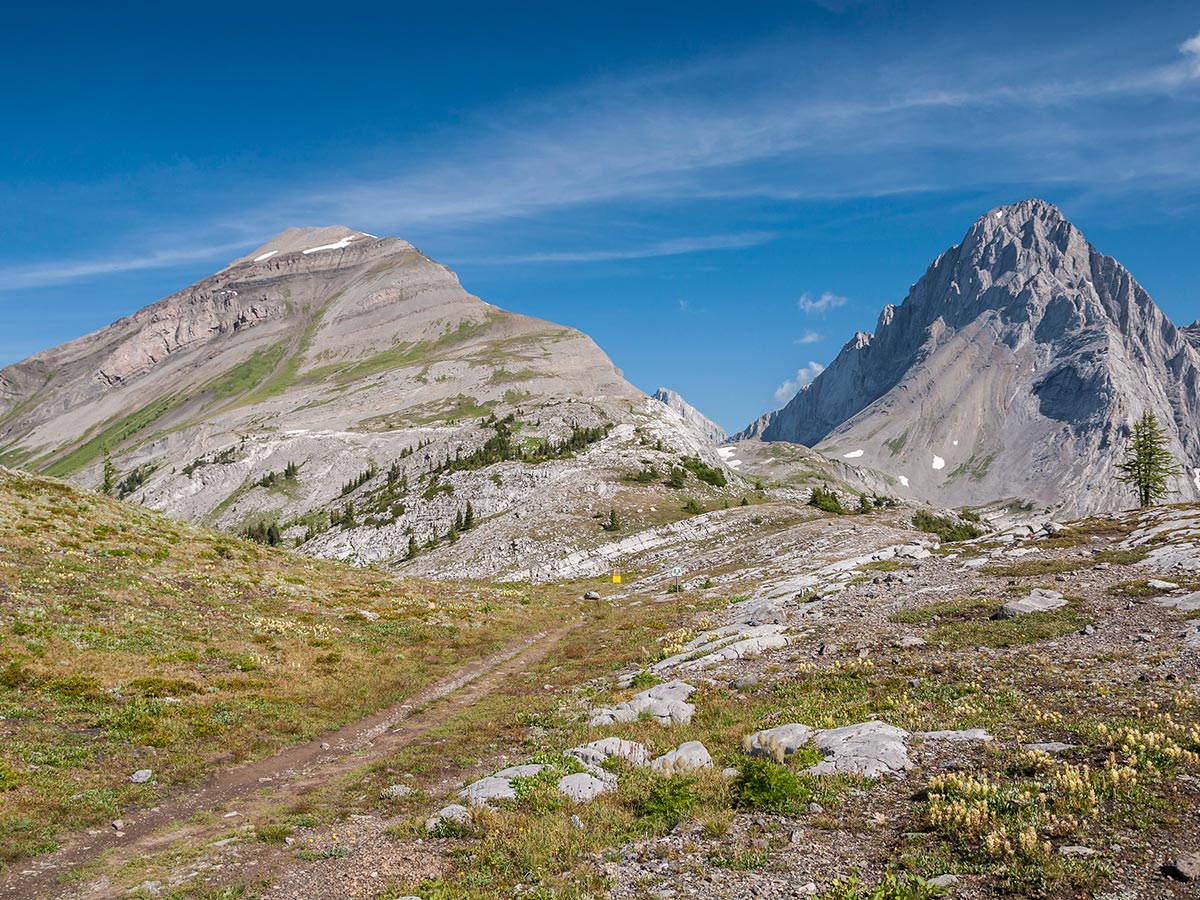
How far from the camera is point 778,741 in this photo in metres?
16.4

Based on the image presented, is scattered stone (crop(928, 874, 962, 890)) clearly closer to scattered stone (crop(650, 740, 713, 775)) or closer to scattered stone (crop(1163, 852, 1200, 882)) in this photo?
scattered stone (crop(1163, 852, 1200, 882))

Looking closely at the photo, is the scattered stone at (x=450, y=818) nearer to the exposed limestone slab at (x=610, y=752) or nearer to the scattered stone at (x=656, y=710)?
the exposed limestone slab at (x=610, y=752)

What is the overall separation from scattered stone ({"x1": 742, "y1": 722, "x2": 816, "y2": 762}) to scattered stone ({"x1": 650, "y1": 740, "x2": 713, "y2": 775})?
3.87ft

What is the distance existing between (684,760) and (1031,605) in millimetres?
20648

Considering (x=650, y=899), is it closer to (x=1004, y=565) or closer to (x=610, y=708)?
(x=610, y=708)

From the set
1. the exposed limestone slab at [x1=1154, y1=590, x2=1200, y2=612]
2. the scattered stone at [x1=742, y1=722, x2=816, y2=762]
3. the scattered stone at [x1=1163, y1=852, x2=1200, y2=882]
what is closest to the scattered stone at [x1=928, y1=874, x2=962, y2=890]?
the scattered stone at [x1=1163, y1=852, x2=1200, y2=882]

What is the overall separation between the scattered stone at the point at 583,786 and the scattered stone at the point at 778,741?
3943 millimetres

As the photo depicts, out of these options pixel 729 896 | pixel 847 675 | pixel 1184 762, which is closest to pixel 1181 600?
pixel 847 675

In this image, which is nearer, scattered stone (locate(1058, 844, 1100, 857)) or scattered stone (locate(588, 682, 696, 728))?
scattered stone (locate(1058, 844, 1100, 857))

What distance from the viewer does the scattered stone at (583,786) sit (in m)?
15.3

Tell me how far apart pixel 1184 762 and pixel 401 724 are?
2388 cm

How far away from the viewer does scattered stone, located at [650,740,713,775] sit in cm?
1611

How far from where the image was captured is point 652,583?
72812mm

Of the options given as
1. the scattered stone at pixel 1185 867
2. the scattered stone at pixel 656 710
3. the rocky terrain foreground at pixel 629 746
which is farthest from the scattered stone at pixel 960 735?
the scattered stone at pixel 656 710
